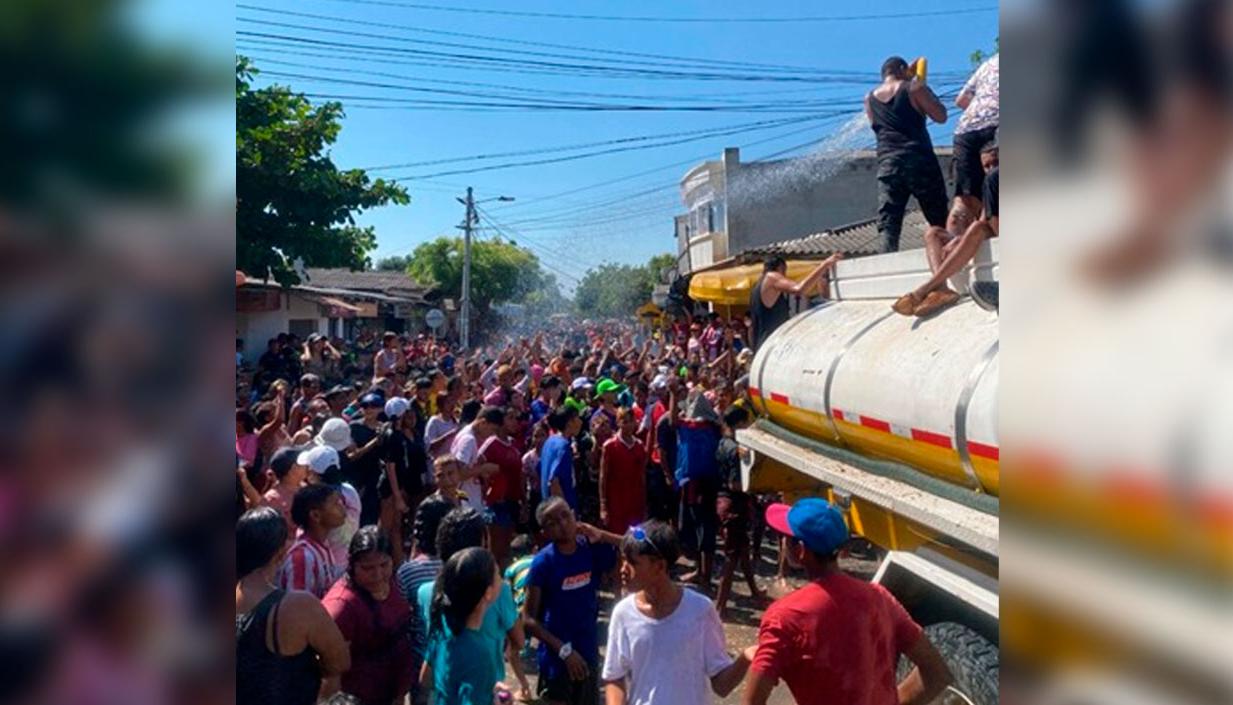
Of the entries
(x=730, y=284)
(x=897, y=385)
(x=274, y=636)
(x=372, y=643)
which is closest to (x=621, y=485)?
(x=897, y=385)

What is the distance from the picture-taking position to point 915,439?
3859 millimetres

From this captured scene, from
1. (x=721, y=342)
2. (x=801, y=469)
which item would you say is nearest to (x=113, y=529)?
(x=801, y=469)

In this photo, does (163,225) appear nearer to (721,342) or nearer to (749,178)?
(721,342)

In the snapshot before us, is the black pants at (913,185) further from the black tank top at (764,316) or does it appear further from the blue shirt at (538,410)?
the blue shirt at (538,410)

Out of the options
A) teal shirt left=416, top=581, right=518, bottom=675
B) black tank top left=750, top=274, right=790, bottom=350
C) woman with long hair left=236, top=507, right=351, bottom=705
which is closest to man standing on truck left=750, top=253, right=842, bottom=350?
black tank top left=750, top=274, right=790, bottom=350

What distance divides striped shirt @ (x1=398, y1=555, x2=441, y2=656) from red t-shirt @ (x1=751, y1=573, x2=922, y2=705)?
5.05 ft

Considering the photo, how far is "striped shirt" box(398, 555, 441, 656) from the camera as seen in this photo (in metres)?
3.90

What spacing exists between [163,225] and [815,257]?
12432 millimetres

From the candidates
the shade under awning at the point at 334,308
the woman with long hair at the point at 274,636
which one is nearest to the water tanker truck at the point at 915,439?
the woman with long hair at the point at 274,636

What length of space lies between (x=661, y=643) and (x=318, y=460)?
105 inches

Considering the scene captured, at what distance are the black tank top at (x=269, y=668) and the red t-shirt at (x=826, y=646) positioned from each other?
143 centimetres

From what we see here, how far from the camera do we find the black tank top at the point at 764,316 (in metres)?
6.77

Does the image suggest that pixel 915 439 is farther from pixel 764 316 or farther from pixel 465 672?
pixel 764 316

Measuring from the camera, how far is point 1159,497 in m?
0.87
